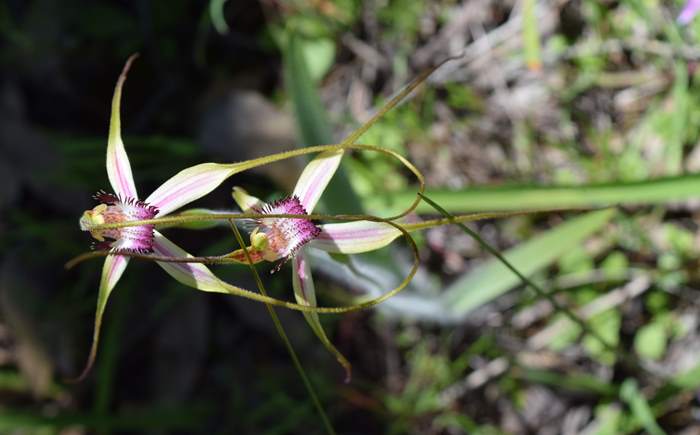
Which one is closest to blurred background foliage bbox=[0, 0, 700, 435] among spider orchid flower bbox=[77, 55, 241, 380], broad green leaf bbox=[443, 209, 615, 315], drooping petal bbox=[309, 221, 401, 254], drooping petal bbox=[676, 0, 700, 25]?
broad green leaf bbox=[443, 209, 615, 315]

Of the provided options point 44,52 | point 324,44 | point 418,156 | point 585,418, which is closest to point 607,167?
point 418,156

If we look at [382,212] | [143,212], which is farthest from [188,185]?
[382,212]

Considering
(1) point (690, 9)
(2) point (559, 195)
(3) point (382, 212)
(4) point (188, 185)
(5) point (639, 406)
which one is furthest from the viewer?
(5) point (639, 406)

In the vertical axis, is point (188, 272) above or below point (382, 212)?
below

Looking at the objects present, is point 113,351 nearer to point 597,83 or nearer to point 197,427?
point 197,427

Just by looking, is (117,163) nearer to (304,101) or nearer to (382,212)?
(304,101)

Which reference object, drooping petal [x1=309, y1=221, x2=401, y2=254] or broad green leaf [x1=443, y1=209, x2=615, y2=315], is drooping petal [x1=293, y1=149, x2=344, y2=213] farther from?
broad green leaf [x1=443, y1=209, x2=615, y2=315]

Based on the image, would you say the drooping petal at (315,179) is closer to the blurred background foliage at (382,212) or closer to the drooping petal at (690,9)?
the blurred background foliage at (382,212)
